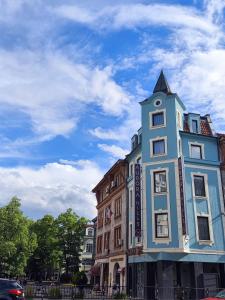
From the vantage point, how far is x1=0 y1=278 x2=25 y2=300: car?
1369cm

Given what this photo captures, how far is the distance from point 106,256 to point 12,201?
13625 mm

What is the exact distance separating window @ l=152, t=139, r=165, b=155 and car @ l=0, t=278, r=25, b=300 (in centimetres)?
1851

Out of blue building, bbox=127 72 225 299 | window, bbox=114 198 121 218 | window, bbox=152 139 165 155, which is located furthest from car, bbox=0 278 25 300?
window, bbox=114 198 121 218

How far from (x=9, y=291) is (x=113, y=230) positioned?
24938 mm

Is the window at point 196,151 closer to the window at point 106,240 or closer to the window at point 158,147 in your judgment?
the window at point 158,147

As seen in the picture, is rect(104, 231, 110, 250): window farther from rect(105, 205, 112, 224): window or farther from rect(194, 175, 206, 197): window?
rect(194, 175, 206, 197): window

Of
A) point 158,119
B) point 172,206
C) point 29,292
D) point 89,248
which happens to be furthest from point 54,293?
point 89,248

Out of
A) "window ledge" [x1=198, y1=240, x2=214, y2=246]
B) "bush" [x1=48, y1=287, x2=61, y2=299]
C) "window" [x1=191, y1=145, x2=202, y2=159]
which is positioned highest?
"window" [x1=191, y1=145, x2=202, y2=159]

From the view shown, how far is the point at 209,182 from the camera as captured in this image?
2981cm

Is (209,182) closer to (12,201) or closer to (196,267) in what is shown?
(196,267)

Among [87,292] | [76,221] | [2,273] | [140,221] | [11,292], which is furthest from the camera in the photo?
[76,221]

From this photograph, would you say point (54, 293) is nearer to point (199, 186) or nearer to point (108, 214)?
point (199, 186)

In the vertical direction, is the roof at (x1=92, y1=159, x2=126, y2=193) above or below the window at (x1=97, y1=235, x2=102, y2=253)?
above

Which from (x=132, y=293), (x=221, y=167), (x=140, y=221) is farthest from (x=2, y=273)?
(x=221, y=167)
